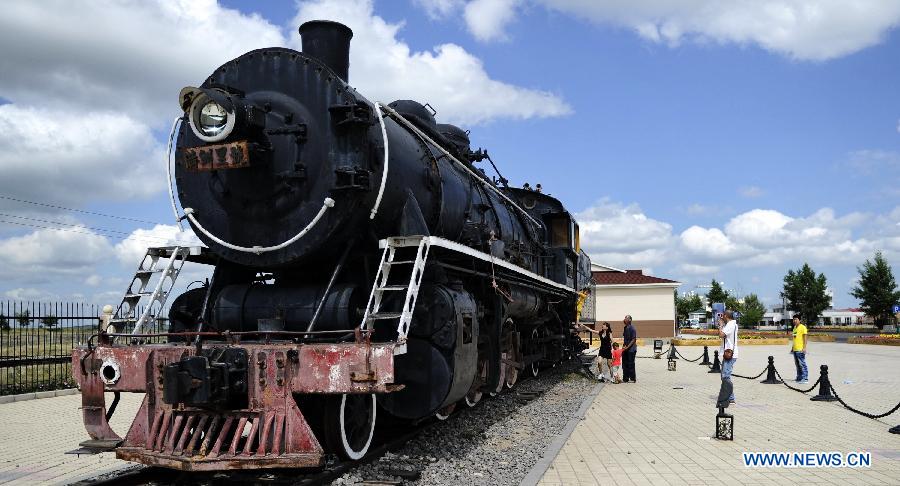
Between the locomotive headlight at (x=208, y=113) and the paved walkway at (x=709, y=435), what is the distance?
4063 millimetres

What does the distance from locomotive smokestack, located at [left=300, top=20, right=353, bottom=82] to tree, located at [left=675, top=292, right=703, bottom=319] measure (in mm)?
75046

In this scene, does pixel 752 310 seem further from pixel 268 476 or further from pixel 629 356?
pixel 268 476

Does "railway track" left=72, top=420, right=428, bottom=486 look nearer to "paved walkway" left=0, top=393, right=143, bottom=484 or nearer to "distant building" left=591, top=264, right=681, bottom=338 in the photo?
"paved walkway" left=0, top=393, right=143, bottom=484

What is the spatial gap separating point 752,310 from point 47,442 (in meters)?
76.7

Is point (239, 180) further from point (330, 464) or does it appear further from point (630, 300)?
point (630, 300)

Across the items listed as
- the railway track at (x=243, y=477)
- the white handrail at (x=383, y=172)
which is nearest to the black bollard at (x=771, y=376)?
the railway track at (x=243, y=477)

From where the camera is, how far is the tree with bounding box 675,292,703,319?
3261 inches

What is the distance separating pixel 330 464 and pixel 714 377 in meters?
12.8

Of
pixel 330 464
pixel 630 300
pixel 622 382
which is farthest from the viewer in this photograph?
pixel 630 300

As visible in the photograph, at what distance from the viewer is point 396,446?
6809 mm

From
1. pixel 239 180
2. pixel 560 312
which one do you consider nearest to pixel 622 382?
pixel 560 312

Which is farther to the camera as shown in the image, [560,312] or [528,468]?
[560,312]

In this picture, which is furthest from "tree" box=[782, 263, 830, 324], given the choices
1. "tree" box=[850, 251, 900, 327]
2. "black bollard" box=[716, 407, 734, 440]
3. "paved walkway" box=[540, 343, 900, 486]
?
"black bollard" box=[716, 407, 734, 440]

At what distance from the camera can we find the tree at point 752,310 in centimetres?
7412
